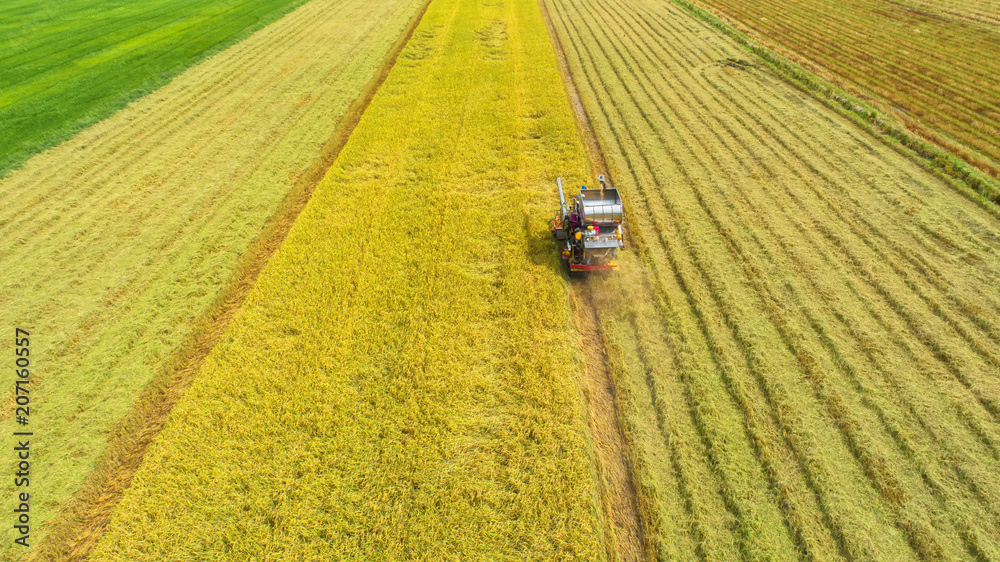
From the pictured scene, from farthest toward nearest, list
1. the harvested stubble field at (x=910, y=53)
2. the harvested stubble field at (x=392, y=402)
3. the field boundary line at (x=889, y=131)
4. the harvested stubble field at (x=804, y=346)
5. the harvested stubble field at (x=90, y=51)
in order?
1. the harvested stubble field at (x=90, y=51)
2. the harvested stubble field at (x=910, y=53)
3. the field boundary line at (x=889, y=131)
4. the harvested stubble field at (x=804, y=346)
5. the harvested stubble field at (x=392, y=402)

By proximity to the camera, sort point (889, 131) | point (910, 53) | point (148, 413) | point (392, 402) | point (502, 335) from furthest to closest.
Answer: point (910, 53)
point (889, 131)
point (502, 335)
point (148, 413)
point (392, 402)

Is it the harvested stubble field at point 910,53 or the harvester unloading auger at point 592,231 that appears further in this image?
the harvested stubble field at point 910,53

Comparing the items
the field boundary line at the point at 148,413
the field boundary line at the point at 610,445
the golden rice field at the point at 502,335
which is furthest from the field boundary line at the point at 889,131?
the field boundary line at the point at 148,413

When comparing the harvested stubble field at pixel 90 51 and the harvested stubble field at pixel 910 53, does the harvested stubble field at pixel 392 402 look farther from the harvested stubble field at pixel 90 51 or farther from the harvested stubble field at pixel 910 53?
the harvested stubble field at pixel 910 53

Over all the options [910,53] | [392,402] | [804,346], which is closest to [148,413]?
[392,402]

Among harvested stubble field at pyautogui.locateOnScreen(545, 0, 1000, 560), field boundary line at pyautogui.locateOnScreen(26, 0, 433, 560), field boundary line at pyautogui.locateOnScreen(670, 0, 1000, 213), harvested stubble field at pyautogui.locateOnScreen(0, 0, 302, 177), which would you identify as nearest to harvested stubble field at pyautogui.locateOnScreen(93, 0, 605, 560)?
field boundary line at pyautogui.locateOnScreen(26, 0, 433, 560)

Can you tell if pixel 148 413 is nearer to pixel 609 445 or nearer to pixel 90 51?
pixel 609 445
